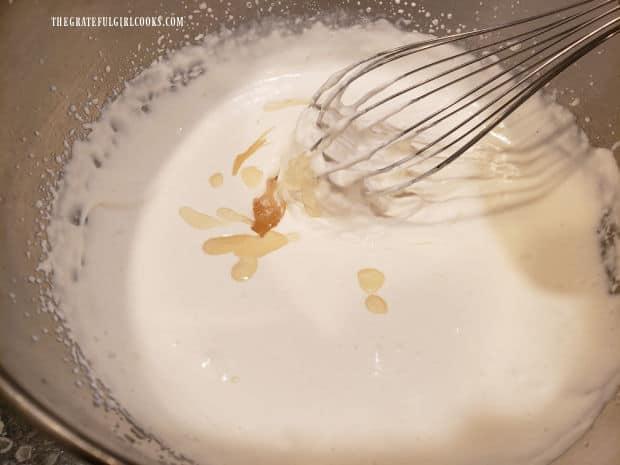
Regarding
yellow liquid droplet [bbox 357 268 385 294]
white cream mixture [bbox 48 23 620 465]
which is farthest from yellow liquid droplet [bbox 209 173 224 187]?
yellow liquid droplet [bbox 357 268 385 294]

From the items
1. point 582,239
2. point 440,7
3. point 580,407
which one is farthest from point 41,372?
point 440,7

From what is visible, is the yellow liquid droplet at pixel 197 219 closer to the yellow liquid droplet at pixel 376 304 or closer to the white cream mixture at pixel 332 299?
the white cream mixture at pixel 332 299

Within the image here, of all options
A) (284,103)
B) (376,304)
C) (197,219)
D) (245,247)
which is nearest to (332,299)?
(376,304)

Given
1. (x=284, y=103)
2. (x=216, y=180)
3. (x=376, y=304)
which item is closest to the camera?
(x=376, y=304)

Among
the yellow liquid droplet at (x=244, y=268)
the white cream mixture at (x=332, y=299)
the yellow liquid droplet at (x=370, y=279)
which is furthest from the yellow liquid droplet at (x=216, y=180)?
the yellow liquid droplet at (x=370, y=279)

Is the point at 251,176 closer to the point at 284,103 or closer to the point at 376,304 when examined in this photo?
the point at 284,103
